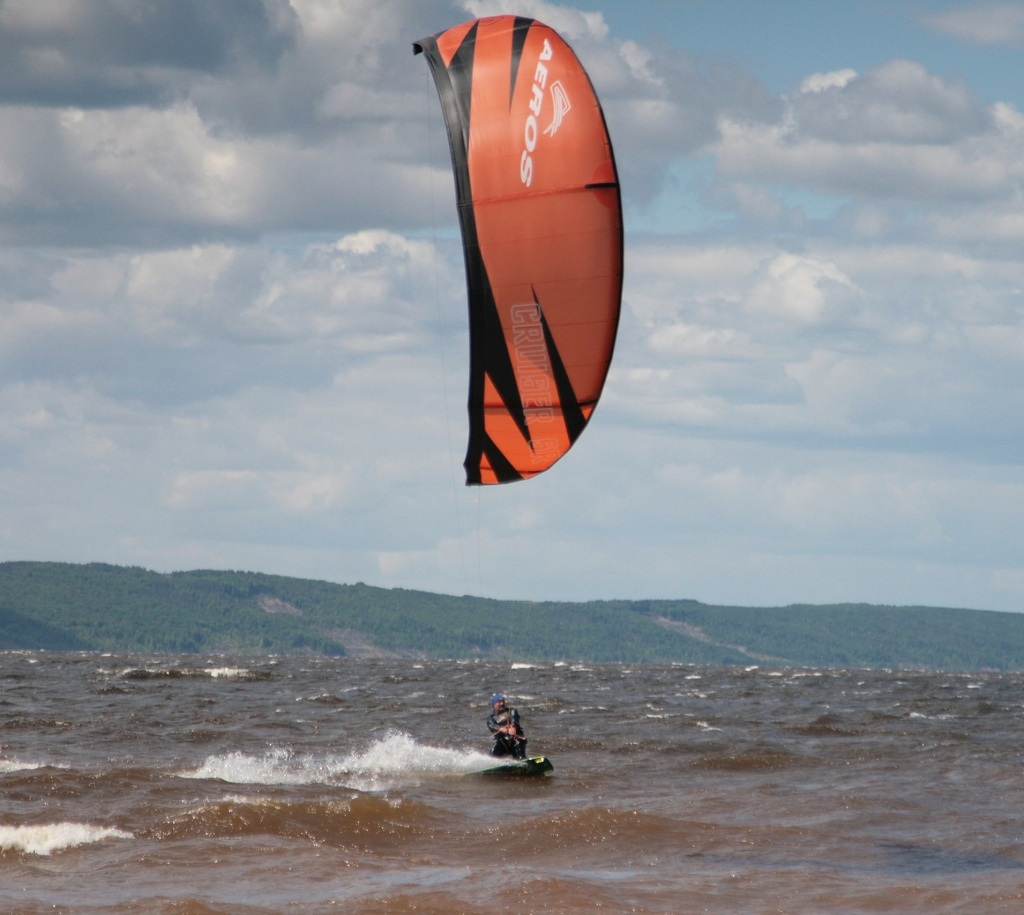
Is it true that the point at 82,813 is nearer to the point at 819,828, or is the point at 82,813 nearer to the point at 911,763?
the point at 819,828

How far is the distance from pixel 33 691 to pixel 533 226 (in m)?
39.4

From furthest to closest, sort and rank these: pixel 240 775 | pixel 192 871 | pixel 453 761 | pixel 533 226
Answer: pixel 453 761 → pixel 240 775 → pixel 192 871 → pixel 533 226

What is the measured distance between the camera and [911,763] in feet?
98.3

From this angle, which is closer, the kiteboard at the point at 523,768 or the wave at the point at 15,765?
the wave at the point at 15,765

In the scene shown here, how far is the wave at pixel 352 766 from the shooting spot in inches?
971

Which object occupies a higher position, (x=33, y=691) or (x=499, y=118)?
(x=499, y=118)

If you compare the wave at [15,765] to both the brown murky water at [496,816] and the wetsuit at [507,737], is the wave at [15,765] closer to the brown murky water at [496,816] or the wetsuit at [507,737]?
the brown murky water at [496,816]

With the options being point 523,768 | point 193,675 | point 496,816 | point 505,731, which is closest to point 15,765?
point 505,731

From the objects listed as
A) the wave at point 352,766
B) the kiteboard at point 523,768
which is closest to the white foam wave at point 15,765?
the wave at point 352,766

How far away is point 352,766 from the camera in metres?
27.4

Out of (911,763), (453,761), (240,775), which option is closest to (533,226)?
(240,775)

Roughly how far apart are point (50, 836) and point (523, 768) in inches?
373

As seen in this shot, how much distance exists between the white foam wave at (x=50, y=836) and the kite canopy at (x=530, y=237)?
7.25 meters

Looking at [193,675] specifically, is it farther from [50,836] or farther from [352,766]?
[50,836]
